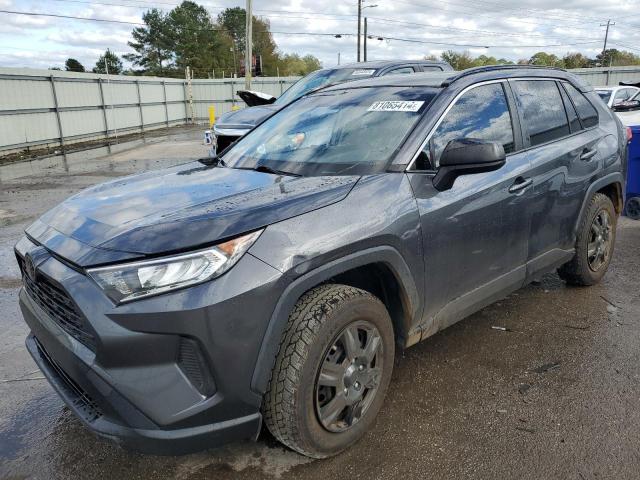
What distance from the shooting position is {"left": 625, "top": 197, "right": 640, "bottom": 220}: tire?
585cm

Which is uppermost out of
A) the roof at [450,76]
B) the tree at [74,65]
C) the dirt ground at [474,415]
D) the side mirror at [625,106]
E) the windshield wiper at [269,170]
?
the tree at [74,65]

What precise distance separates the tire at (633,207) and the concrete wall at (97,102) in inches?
632

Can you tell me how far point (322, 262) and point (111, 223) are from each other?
940mm

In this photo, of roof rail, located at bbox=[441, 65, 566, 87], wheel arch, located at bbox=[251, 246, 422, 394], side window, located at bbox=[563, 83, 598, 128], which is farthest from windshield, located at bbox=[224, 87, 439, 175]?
side window, located at bbox=[563, 83, 598, 128]

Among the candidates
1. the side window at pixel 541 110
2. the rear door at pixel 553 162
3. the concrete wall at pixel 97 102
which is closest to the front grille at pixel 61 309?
the rear door at pixel 553 162

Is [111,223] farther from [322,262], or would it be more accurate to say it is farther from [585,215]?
[585,215]

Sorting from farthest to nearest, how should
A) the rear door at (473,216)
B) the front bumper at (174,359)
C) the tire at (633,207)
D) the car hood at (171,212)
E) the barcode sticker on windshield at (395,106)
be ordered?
the tire at (633,207) < the barcode sticker on windshield at (395,106) < the rear door at (473,216) < the car hood at (171,212) < the front bumper at (174,359)

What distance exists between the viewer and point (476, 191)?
299 centimetres

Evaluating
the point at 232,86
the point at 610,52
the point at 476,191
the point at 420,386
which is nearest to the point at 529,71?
the point at 476,191

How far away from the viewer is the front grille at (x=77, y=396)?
211 centimetres

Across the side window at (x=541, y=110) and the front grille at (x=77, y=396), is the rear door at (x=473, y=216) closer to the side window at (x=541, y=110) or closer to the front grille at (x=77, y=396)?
the side window at (x=541, y=110)

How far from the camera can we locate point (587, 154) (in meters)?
3.96

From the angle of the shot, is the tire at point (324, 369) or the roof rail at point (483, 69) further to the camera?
the roof rail at point (483, 69)

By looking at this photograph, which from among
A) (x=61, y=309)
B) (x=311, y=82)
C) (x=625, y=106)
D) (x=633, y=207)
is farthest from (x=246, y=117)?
(x=625, y=106)
